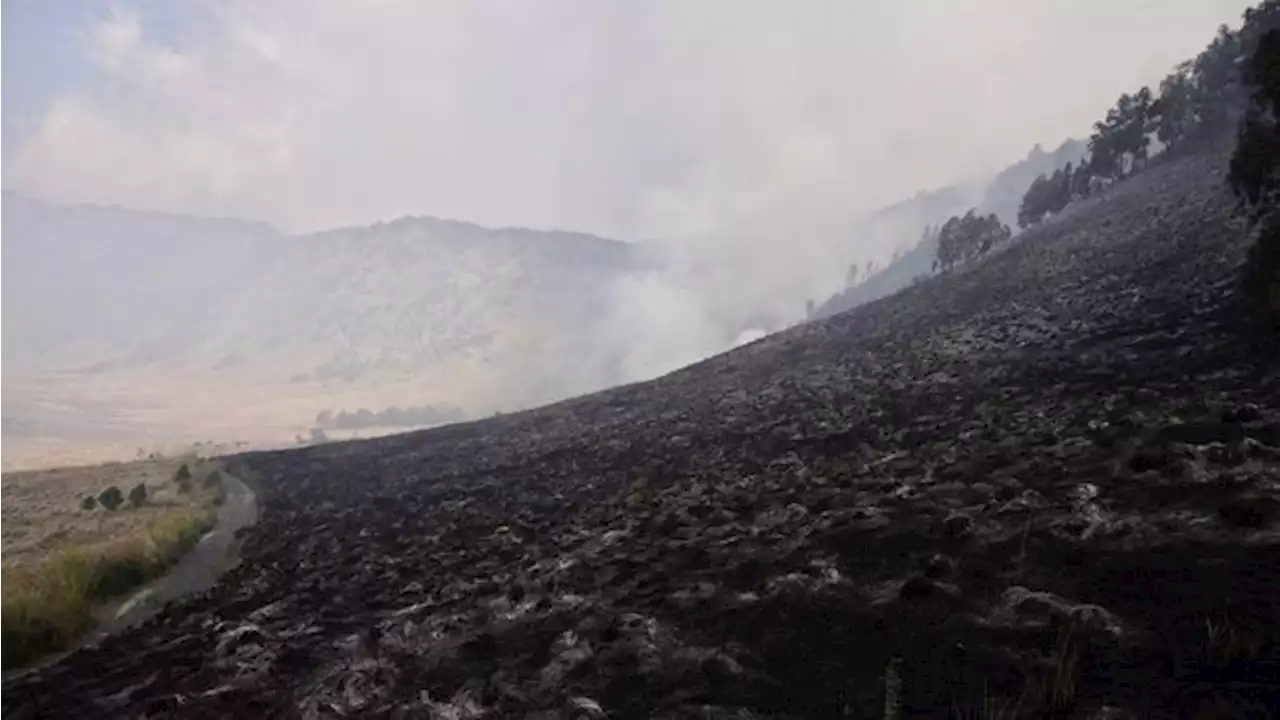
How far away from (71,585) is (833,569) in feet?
67.2

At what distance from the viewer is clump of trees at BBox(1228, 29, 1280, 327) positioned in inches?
1091

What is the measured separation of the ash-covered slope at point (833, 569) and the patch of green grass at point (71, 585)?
1.43 meters

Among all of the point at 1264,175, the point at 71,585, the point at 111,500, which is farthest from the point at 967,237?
the point at 71,585

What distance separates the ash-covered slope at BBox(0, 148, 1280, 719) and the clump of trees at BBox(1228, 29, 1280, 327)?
1.64 metres

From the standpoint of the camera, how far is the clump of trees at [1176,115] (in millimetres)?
101562

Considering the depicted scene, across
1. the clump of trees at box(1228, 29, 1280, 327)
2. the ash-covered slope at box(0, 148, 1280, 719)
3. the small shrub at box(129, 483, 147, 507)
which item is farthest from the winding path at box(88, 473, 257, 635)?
the clump of trees at box(1228, 29, 1280, 327)

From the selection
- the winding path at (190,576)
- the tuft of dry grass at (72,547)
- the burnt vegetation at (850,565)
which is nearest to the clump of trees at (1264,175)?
the burnt vegetation at (850,565)

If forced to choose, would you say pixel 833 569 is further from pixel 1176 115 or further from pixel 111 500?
pixel 1176 115

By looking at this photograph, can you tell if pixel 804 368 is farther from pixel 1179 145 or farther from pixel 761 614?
pixel 1179 145

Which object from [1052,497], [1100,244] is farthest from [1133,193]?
[1052,497]

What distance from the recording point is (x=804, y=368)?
58.0 m

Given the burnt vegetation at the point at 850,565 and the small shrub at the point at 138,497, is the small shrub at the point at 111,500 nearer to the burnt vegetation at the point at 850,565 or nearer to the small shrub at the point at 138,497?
the small shrub at the point at 138,497

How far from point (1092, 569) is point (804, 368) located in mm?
43895

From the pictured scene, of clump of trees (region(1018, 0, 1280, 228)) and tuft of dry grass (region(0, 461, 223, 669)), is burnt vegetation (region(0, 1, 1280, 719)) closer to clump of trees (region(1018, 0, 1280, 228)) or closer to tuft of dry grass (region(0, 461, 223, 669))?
tuft of dry grass (region(0, 461, 223, 669))
